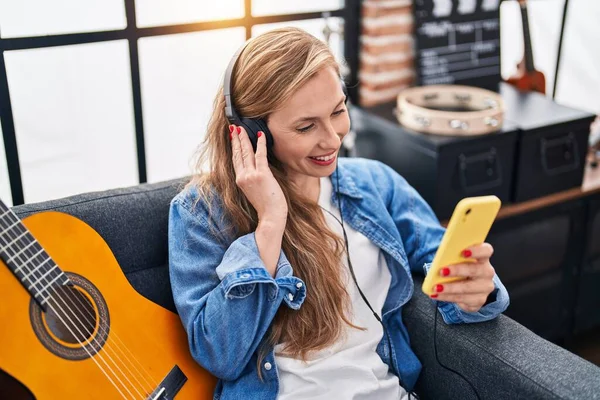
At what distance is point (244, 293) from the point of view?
1.28 metres

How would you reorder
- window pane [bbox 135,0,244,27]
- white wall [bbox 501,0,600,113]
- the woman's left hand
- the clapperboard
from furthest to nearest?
white wall [bbox 501,0,600,113] → the clapperboard → window pane [bbox 135,0,244,27] → the woman's left hand

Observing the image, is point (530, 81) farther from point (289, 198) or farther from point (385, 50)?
point (289, 198)

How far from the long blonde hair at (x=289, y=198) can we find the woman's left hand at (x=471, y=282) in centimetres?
24

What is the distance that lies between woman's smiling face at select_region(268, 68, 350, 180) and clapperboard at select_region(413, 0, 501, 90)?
36.8 inches

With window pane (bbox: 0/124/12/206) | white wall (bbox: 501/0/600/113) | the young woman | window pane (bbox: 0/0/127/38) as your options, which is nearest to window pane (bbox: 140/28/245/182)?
window pane (bbox: 0/0/127/38)

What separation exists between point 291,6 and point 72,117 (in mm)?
758

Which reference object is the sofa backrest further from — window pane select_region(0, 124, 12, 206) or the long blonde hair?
window pane select_region(0, 124, 12, 206)

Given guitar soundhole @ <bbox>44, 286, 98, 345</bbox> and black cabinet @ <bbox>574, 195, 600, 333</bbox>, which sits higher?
guitar soundhole @ <bbox>44, 286, 98, 345</bbox>

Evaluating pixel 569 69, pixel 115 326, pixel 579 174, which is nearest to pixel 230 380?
pixel 115 326

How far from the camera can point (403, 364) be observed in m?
1.53

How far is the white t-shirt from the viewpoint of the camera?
54.0 inches

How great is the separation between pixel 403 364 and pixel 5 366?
84 cm

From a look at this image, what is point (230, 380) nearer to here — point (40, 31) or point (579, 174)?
point (40, 31)

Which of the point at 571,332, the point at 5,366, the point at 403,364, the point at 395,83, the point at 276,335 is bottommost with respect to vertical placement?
the point at 571,332
